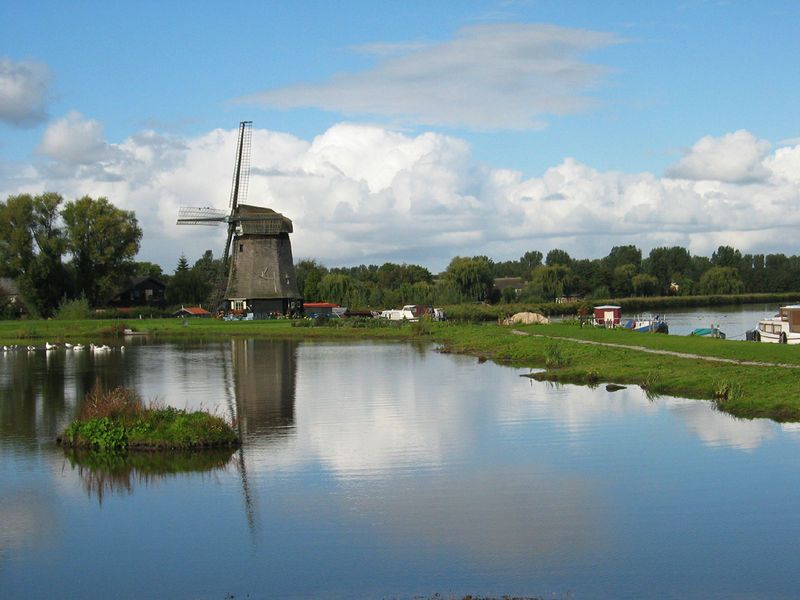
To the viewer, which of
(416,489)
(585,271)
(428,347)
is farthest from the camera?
(585,271)

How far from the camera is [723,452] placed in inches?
824

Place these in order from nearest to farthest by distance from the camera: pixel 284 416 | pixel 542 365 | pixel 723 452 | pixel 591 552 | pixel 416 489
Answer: pixel 591 552 → pixel 416 489 → pixel 723 452 → pixel 284 416 → pixel 542 365

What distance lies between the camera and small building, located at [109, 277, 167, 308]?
106500 millimetres

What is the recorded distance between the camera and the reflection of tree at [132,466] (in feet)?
62.9

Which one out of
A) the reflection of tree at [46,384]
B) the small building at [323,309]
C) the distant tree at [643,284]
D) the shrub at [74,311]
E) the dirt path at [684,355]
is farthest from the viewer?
the distant tree at [643,284]

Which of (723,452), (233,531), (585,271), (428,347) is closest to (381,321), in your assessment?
(428,347)

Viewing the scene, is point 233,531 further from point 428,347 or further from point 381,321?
point 381,321

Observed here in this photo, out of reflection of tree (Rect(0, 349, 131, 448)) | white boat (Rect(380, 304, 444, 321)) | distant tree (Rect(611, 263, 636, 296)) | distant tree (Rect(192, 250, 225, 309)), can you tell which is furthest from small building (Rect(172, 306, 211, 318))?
distant tree (Rect(611, 263, 636, 296))

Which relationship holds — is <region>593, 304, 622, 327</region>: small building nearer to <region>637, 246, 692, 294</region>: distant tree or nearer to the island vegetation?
the island vegetation

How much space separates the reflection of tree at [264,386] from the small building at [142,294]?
51902mm

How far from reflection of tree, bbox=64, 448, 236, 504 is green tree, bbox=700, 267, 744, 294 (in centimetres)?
13130

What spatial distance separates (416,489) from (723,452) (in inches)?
291

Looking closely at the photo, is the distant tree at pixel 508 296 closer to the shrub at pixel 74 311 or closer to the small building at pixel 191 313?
the small building at pixel 191 313

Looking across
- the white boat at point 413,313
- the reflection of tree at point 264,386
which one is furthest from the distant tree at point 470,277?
the reflection of tree at point 264,386
